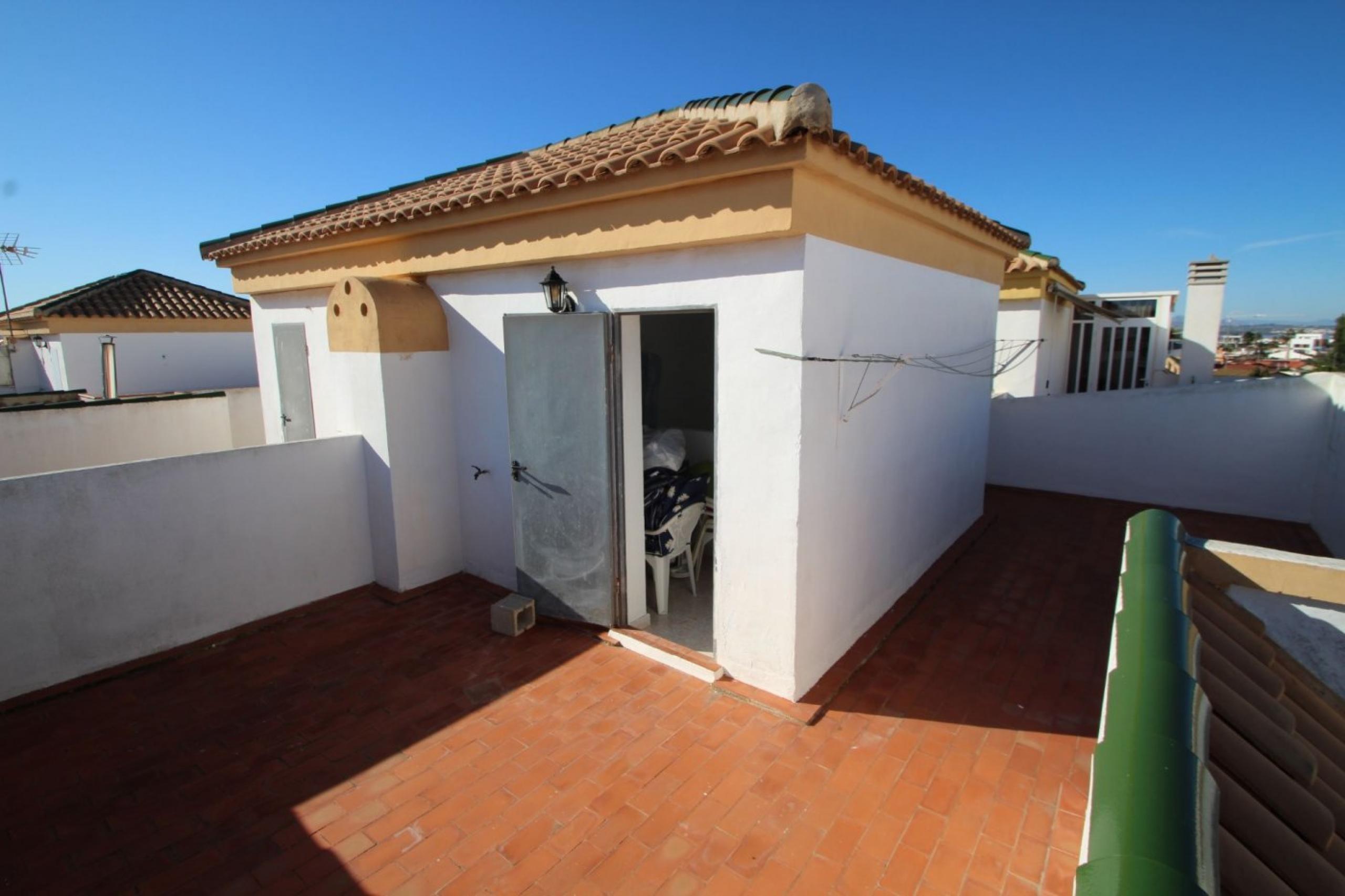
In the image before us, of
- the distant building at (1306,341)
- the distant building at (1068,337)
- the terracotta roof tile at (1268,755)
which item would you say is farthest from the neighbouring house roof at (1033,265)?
the distant building at (1306,341)

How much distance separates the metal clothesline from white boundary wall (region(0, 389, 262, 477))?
9200 millimetres

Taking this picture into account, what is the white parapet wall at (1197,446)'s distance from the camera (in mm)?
9156

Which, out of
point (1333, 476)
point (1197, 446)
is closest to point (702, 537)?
point (1333, 476)

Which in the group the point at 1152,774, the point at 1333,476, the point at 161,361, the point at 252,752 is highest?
the point at 161,361

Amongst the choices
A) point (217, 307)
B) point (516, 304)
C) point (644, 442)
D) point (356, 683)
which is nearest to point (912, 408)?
point (644, 442)

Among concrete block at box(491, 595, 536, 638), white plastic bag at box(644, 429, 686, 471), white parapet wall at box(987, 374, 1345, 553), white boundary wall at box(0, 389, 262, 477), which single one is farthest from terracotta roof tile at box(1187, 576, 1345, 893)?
white boundary wall at box(0, 389, 262, 477)

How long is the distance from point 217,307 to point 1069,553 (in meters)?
21.9

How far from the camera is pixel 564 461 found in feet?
19.1

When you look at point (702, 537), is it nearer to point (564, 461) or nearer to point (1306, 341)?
point (564, 461)

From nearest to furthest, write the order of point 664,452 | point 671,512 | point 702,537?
point 671,512, point 702,537, point 664,452

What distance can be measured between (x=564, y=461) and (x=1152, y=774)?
16.9 feet

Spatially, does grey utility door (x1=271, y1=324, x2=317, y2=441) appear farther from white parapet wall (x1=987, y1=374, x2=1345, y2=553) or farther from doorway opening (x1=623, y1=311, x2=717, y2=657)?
white parapet wall (x1=987, y1=374, x2=1345, y2=553)

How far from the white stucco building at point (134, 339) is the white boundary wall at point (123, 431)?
6072 millimetres

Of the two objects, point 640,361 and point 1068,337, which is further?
point 1068,337
